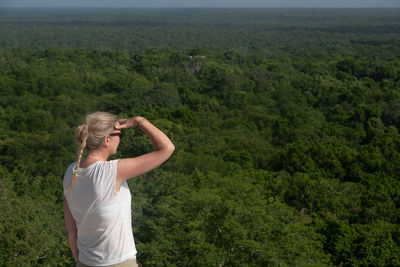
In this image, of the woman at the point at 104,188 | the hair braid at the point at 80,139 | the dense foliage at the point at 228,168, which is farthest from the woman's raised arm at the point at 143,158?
the dense foliage at the point at 228,168

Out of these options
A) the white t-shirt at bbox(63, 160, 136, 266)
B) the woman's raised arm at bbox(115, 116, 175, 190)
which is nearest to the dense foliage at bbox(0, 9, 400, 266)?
the white t-shirt at bbox(63, 160, 136, 266)

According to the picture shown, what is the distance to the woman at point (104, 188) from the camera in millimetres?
3092

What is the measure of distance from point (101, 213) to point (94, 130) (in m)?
0.61

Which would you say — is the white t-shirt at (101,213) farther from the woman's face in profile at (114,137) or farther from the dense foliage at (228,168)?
the dense foliage at (228,168)

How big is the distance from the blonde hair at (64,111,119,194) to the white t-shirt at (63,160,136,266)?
111 mm

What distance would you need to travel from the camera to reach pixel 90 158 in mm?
3195

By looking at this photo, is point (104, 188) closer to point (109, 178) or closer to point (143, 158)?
point (109, 178)

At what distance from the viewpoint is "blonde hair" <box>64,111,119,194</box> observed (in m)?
3.10

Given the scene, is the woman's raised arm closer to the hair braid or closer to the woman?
the woman

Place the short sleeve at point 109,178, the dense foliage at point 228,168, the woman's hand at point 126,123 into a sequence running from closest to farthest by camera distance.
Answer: the short sleeve at point 109,178
the woman's hand at point 126,123
the dense foliage at point 228,168

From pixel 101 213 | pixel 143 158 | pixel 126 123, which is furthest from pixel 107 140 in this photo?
pixel 101 213

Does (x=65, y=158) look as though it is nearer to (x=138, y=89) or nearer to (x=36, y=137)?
(x=36, y=137)

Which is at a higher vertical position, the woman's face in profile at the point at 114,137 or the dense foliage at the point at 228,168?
the woman's face in profile at the point at 114,137

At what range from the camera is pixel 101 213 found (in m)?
3.12
